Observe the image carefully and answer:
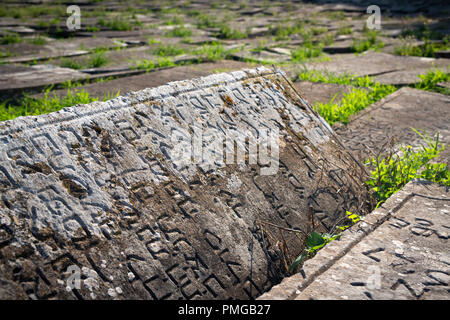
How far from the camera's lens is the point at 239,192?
1.71 meters

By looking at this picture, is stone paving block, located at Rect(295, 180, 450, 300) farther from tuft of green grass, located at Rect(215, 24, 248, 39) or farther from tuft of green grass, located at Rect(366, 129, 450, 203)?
tuft of green grass, located at Rect(215, 24, 248, 39)

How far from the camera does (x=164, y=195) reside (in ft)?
5.07

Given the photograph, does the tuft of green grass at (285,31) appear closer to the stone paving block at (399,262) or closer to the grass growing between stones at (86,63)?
the grass growing between stones at (86,63)

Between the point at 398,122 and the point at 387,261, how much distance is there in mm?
2014

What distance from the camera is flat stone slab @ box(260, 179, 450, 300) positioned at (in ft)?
4.58

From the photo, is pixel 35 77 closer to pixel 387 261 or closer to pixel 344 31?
pixel 387 261

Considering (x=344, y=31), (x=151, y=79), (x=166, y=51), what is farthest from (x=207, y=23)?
(x=151, y=79)

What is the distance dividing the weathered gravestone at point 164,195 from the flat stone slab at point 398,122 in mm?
948

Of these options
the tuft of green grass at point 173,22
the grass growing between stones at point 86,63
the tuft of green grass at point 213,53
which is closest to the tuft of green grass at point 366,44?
the tuft of green grass at point 213,53

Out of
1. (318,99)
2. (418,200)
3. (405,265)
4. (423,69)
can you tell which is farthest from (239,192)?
(423,69)

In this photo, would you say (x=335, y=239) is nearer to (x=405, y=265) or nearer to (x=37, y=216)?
(x=405, y=265)

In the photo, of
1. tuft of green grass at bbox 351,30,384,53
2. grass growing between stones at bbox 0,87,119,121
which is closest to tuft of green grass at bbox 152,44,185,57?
grass growing between stones at bbox 0,87,119,121

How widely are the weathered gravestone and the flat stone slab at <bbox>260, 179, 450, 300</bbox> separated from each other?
134 millimetres

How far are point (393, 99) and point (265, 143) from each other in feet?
7.70
